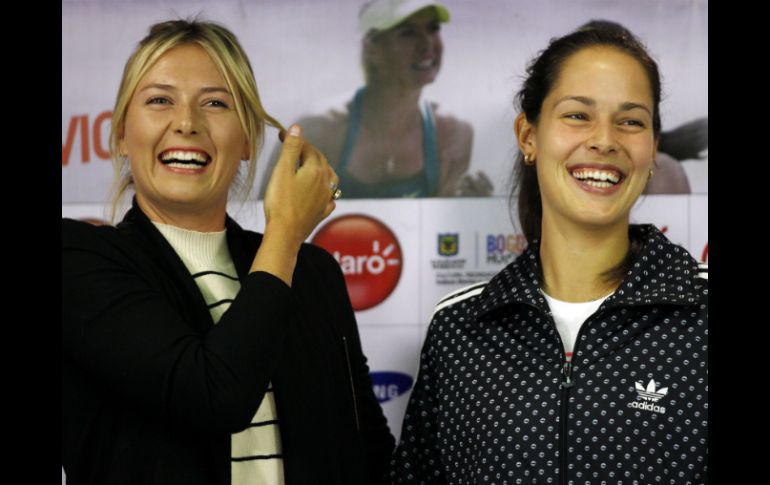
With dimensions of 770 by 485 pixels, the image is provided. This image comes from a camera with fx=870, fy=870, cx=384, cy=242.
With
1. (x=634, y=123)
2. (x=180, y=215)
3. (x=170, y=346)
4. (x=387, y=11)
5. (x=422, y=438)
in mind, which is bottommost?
(x=422, y=438)

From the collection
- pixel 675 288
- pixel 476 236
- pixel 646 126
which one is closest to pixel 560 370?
pixel 675 288

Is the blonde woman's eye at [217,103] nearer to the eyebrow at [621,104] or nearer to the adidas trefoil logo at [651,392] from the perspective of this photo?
the eyebrow at [621,104]

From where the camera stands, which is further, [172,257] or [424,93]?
[424,93]

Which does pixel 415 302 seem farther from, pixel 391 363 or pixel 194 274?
pixel 194 274

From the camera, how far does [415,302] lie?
245cm

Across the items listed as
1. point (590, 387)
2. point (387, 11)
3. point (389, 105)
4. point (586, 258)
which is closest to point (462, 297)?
point (586, 258)

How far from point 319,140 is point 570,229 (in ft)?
2.70

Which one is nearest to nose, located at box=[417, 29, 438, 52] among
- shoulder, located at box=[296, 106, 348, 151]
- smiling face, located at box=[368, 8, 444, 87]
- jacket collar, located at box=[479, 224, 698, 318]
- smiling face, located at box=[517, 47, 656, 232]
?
smiling face, located at box=[368, 8, 444, 87]

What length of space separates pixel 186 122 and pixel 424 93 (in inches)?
35.2

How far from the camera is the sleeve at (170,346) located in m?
1.41

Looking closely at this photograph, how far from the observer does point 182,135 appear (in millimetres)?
1695

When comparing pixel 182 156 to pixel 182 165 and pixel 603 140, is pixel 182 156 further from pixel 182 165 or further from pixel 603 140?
pixel 603 140

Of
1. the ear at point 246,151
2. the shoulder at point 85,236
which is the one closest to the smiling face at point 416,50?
the ear at point 246,151

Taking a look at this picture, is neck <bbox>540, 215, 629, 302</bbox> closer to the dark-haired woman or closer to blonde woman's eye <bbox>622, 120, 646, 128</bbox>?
the dark-haired woman
